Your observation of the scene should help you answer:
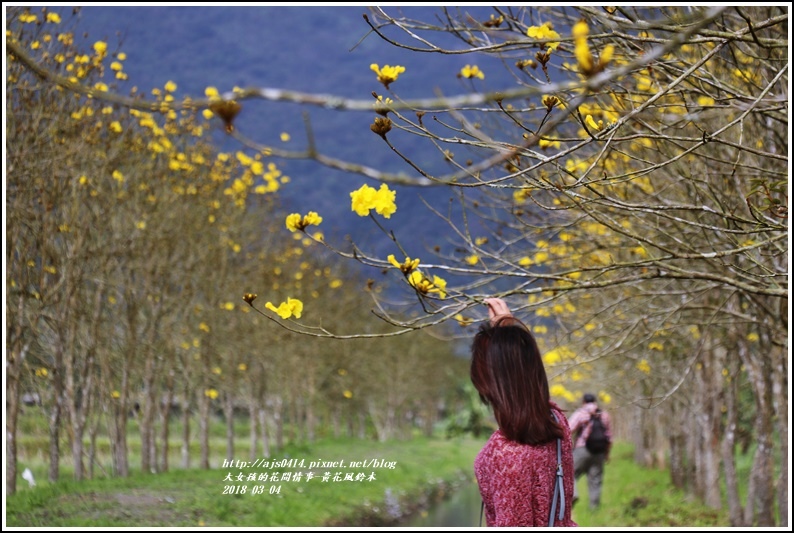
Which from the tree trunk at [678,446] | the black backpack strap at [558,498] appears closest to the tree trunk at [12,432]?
the black backpack strap at [558,498]

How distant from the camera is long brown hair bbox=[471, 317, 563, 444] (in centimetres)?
280

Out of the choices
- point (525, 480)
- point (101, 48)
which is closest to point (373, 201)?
point (525, 480)

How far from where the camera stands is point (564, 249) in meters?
6.68

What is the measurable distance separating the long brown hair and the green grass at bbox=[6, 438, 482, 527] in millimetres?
4208

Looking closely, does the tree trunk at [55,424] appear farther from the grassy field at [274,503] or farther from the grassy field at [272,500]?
the grassy field at [274,503]

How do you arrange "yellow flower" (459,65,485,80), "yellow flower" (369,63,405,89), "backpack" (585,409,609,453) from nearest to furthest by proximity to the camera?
"yellow flower" (369,63,405,89), "yellow flower" (459,65,485,80), "backpack" (585,409,609,453)

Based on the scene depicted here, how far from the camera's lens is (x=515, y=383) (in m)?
2.84

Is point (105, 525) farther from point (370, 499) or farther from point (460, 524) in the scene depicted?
point (460, 524)

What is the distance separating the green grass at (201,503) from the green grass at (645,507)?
11.8 ft

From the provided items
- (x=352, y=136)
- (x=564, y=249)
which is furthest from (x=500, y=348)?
(x=352, y=136)

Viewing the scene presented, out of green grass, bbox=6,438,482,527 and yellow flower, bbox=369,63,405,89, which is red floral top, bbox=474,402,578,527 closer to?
yellow flower, bbox=369,63,405,89

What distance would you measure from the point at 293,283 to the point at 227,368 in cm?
251

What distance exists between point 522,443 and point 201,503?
26.8ft

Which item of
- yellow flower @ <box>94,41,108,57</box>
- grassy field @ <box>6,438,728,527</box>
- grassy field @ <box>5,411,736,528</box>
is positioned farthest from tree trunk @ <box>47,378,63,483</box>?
yellow flower @ <box>94,41,108,57</box>
